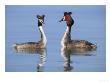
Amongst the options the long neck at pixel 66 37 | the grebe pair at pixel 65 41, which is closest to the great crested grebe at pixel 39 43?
the grebe pair at pixel 65 41

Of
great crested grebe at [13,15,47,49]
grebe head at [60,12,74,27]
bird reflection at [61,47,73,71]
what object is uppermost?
grebe head at [60,12,74,27]

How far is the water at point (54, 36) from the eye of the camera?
252 cm

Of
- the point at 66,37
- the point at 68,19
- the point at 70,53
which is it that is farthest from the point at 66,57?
the point at 68,19

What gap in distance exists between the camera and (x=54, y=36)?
8.29 ft

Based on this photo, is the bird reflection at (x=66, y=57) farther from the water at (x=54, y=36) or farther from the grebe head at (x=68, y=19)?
the grebe head at (x=68, y=19)

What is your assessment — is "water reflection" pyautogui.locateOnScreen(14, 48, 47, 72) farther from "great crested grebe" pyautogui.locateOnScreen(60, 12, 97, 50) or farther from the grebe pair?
"great crested grebe" pyautogui.locateOnScreen(60, 12, 97, 50)

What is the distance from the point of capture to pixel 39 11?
253 cm

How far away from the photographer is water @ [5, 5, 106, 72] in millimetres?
2518

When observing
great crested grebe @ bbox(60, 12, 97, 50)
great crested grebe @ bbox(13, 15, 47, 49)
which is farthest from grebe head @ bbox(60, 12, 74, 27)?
great crested grebe @ bbox(13, 15, 47, 49)

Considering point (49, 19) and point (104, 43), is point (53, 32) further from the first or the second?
point (104, 43)
